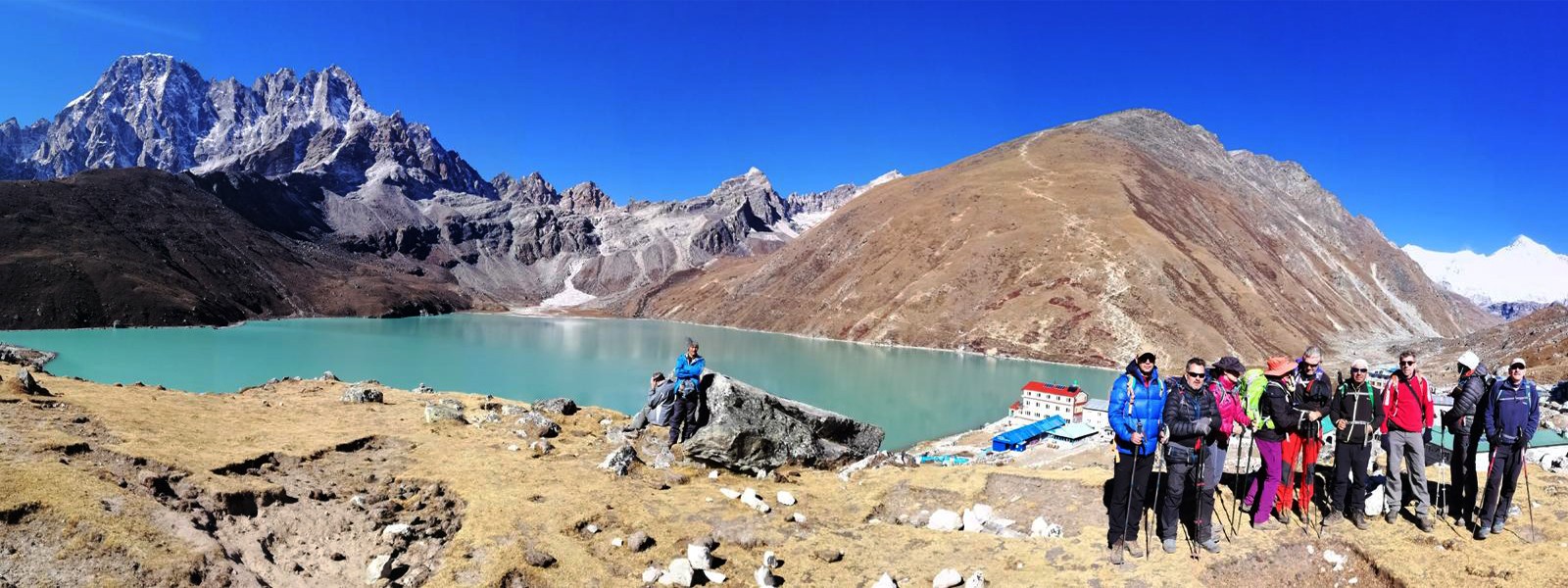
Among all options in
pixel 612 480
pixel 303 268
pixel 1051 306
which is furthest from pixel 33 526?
pixel 303 268

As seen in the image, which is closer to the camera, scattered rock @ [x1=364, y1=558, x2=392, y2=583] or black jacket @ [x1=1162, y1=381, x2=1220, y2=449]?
scattered rock @ [x1=364, y1=558, x2=392, y2=583]

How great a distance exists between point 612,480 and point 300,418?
8801mm

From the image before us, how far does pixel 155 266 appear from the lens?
424 feet

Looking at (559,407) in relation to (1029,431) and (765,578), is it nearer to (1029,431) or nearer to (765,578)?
(765,578)

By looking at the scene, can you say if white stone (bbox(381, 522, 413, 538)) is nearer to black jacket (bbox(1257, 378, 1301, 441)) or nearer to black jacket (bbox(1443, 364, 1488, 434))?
black jacket (bbox(1257, 378, 1301, 441))

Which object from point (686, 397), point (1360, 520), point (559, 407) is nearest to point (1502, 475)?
point (1360, 520)

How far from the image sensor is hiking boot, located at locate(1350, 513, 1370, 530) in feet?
30.9

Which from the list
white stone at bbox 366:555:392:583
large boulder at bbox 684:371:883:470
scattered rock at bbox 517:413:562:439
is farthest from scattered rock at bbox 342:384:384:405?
white stone at bbox 366:555:392:583

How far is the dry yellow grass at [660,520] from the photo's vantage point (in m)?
7.91

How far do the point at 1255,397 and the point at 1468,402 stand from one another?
330 centimetres

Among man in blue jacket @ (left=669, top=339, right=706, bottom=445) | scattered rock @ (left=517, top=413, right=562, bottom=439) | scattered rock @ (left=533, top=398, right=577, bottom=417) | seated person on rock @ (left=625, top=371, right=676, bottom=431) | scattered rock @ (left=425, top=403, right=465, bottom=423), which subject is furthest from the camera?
scattered rock @ (left=533, top=398, right=577, bottom=417)

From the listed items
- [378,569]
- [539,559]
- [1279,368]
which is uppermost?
[1279,368]

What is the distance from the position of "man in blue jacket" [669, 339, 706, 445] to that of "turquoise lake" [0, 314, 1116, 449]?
28017 millimetres

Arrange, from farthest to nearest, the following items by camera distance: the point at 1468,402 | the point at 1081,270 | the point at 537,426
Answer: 1. the point at 1081,270
2. the point at 537,426
3. the point at 1468,402
